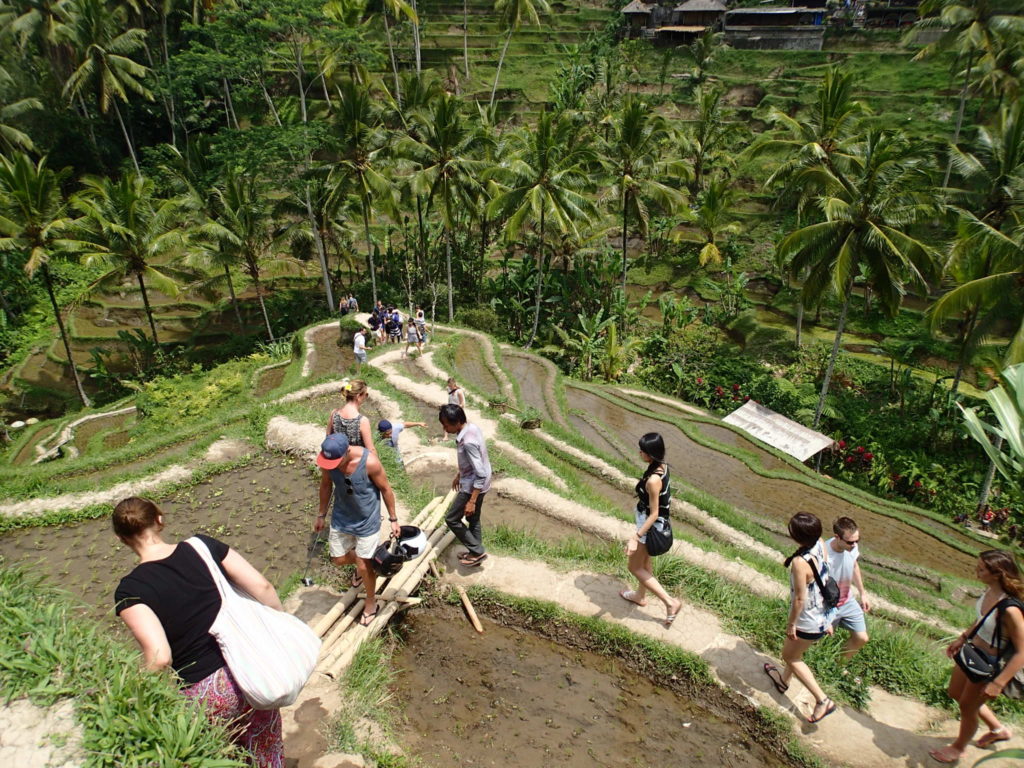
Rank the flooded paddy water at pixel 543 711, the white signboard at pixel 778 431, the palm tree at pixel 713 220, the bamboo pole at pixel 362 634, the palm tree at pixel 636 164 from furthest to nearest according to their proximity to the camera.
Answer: the palm tree at pixel 713 220 → the palm tree at pixel 636 164 → the white signboard at pixel 778 431 → the bamboo pole at pixel 362 634 → the flooded paddy water at pixel 543 711

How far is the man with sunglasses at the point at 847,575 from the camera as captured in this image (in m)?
4.93

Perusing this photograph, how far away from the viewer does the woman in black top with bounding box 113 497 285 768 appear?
3.13 m

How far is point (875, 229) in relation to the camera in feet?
44.5

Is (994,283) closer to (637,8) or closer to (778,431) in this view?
(778,431)

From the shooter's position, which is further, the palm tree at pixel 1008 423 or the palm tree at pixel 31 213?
the palm tree at pixel 31 213

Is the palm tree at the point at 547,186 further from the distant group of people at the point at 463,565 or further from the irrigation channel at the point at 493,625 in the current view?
the distant group of people at the point at 463,565

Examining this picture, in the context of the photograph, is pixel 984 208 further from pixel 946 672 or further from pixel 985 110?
pixel 985 110

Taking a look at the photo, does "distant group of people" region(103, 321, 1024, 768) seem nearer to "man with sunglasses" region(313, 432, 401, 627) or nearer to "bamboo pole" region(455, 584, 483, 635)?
"man with sunglasses" region(313, 432, 401, 627)

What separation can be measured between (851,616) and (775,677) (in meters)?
0.85

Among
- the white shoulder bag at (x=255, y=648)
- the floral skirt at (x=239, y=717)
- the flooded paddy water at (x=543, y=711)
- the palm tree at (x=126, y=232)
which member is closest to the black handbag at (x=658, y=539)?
the flooded paddy water at (x=543, y=711)

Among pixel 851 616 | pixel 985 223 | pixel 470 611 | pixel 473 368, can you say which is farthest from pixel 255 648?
pixel 985 223

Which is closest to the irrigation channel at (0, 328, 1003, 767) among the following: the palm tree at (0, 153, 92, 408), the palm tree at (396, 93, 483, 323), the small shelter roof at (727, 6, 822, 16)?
the palm tree at (396, 93, 483, 323)

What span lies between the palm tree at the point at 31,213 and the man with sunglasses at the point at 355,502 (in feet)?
54.6

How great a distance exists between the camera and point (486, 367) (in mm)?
18016
